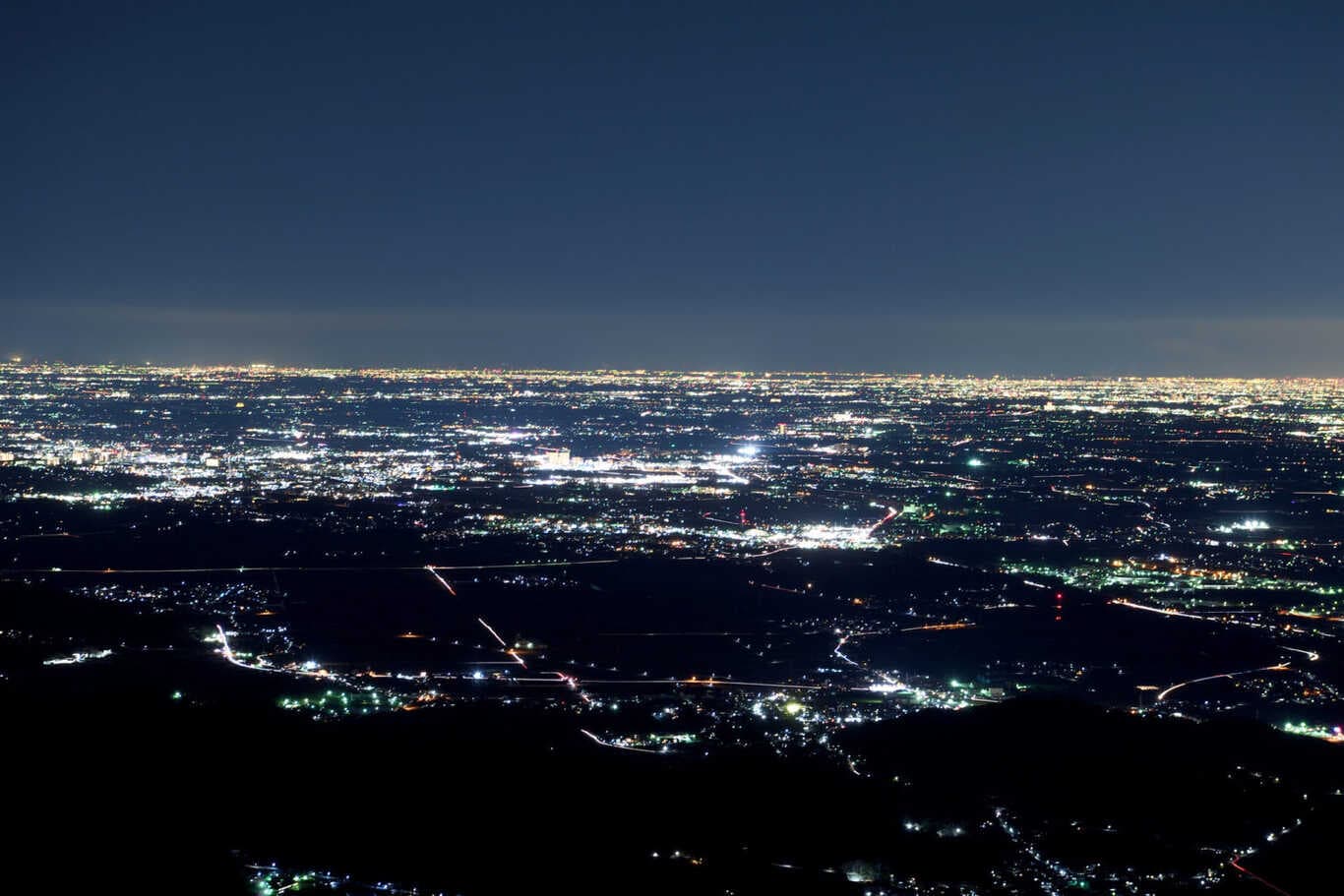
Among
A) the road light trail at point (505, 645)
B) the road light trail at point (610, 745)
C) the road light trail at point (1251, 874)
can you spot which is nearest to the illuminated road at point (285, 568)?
the road light trail at point (505, 645)

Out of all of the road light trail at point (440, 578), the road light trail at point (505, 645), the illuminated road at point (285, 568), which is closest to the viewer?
the road light trail at point (505, 645)

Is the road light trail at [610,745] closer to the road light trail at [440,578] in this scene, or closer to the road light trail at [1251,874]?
the road light trail at [1251,874]

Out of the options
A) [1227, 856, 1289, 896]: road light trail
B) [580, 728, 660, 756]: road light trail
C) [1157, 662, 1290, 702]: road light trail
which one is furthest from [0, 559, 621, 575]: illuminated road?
[1227, 856, 1289, 896]: road light trail

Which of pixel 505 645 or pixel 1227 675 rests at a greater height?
pixel 1227 675

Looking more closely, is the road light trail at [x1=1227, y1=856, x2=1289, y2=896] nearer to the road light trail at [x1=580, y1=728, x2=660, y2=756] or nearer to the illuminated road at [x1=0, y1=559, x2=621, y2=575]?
the road light trail at [x1=580, y1=728, x2=660, y2=756]

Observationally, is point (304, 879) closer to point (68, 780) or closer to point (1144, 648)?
point (68, 780)

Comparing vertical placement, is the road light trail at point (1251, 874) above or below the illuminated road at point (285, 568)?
below

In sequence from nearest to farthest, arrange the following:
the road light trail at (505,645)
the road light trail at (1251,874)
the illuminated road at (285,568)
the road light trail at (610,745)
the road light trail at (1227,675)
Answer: the road light trail at (1251,874)
the road light trail at (610,745)
the road light trail at (1227,675)
the road light trail at (505,645)
the illuminated road at (285,568)

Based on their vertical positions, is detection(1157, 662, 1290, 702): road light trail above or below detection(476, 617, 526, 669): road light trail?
above

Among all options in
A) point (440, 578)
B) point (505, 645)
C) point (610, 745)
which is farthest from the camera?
point (440, 578)

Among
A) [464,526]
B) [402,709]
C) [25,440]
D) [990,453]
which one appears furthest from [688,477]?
[25,440]

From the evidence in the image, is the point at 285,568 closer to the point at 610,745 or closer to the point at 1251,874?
the point at 610,745

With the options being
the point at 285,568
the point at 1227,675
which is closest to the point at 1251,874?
the point at 1227,675

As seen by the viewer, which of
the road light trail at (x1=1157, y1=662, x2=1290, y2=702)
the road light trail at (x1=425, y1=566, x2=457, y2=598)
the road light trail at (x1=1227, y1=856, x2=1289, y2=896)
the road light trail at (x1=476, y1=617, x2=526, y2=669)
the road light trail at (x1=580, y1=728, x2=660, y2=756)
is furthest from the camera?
the road light trail at (x1=425, y1=566, x2=457, y2=598)
